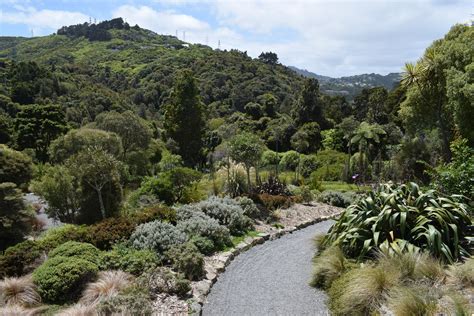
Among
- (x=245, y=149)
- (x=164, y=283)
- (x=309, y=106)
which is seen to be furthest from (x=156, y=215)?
(x=309, y=106)

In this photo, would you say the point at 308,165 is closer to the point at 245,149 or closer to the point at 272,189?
the point at 272,189

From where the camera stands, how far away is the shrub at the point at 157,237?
Result: 861 centimetres

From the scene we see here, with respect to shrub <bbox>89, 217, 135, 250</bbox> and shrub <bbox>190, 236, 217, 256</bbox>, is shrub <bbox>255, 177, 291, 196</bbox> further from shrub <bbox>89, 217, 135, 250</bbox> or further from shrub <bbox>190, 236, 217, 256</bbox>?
shrub <bbox>89, 217, 135, 250</bbox>

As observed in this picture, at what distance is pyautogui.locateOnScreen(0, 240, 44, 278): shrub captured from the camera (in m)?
7.61

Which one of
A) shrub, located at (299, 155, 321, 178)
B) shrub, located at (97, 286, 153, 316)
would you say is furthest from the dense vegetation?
shrub, located at (299, 155, 321, 178)

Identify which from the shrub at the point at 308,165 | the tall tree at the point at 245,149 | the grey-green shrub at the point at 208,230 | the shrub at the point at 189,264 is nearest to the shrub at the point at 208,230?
the grey-green shrub at the point at 208,230

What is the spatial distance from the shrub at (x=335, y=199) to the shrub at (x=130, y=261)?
9337mm

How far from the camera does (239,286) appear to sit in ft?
24.6

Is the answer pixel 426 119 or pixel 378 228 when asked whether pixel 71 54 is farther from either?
pixel 378 228

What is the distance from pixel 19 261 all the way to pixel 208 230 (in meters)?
3.98

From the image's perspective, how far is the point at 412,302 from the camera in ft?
15.9

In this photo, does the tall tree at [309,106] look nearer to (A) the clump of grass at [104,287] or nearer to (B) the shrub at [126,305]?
(A) the clump of grass at [104,287]

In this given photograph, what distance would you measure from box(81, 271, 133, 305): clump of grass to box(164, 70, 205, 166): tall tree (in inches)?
986

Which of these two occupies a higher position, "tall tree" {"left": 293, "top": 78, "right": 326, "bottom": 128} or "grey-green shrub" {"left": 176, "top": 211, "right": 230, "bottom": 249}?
"tall tree" {"left": 293, "top": 78, "right": 326, "bottom": 128}
